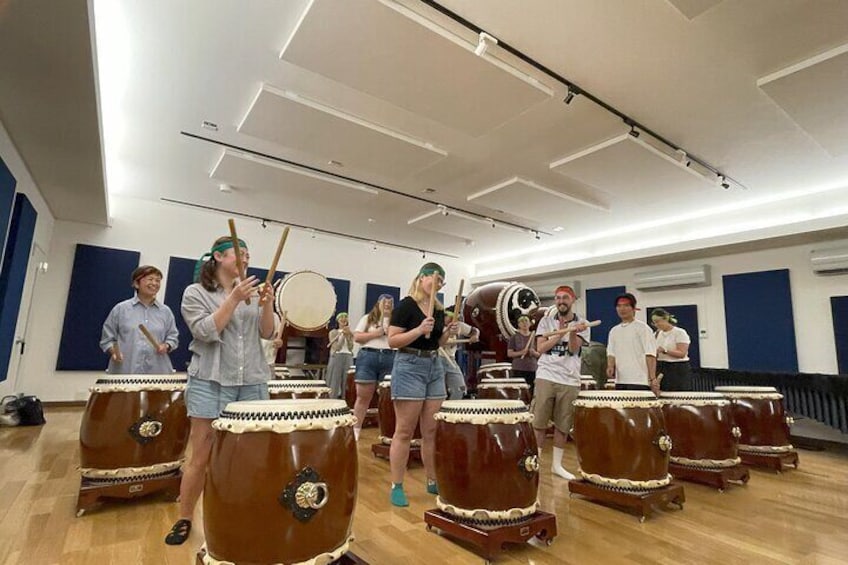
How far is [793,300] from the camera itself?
229 inches

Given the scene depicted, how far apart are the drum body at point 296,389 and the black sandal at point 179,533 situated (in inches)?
40.8

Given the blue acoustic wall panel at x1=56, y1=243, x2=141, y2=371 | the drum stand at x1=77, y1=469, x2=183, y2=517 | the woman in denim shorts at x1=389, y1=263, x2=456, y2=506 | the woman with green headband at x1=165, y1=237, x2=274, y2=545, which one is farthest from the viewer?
the blue acoustic wall panel at x1=56, y1=243, x2=141, y2=371

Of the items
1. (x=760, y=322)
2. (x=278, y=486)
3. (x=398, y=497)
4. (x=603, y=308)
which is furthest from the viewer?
(x=603, y=308)

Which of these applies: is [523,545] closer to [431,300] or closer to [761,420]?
[431,300]

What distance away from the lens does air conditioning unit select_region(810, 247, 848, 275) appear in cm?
528

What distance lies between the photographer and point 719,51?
9.89ft

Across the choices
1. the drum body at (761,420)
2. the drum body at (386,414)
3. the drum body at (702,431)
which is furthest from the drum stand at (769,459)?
the drum body at (386,414)

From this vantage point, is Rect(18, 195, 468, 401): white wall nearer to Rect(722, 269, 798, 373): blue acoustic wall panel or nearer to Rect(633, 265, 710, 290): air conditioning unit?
Rect(633, 265, 710, 290): air conditioning unit

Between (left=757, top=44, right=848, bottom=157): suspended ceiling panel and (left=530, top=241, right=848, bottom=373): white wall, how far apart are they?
2.59m

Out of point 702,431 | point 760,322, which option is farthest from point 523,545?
point 760,322

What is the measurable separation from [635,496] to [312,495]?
1.82 m

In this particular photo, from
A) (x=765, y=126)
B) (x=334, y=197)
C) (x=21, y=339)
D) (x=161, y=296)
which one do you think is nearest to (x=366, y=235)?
(x=334, y=197)

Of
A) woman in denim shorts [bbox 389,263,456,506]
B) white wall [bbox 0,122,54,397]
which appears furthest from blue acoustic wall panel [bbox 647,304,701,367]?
white wall [bbox 0,122,54,397]

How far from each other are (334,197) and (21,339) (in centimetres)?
431
